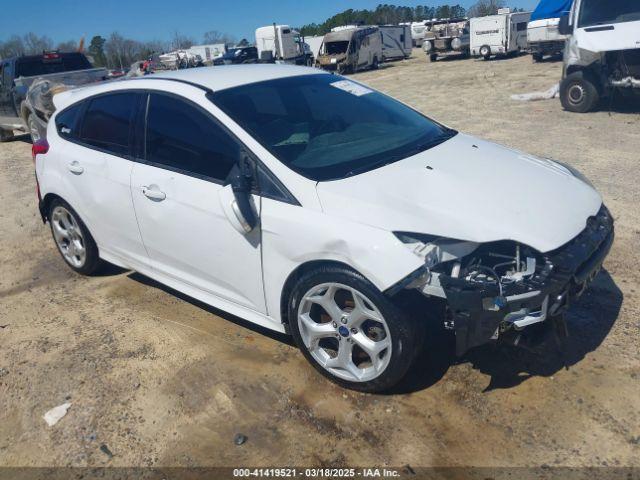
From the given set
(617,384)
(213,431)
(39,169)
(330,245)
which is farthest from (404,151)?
(39,169)

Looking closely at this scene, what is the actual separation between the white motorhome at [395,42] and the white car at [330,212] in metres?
28.9

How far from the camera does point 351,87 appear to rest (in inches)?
161

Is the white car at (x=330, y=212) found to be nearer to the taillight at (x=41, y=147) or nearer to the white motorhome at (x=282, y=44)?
the taillight at (x=41, y=147)

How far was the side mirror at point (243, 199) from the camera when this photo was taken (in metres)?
2.96

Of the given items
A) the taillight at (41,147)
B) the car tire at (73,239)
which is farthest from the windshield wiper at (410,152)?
the taillight at (41,147)

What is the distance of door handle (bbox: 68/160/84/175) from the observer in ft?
13.6

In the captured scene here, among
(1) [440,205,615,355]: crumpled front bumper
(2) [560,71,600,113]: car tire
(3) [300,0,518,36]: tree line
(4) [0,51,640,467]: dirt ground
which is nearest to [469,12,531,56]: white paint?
(2) [560,71,600,113]: car tire

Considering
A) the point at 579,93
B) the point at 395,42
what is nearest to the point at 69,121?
the point at 579,93

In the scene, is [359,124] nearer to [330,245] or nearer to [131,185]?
[330,245]

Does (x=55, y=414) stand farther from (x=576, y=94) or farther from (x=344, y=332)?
(x=576, y=94)

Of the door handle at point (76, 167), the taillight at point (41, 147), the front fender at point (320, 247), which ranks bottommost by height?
the front fender at point (320, 247)

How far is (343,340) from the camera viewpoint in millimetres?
2951

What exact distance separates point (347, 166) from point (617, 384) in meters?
1.91

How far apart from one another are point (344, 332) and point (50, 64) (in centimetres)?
1145
